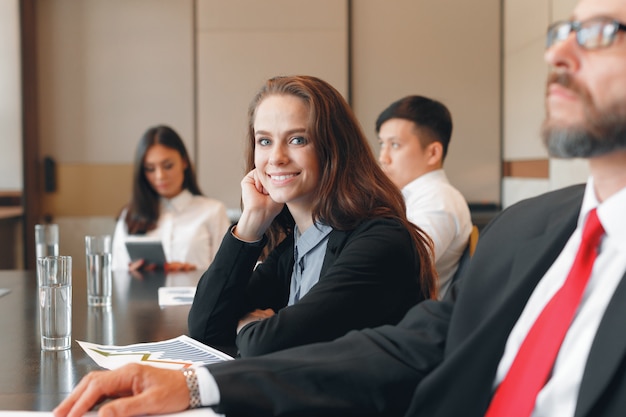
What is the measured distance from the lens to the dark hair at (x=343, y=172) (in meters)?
1.82

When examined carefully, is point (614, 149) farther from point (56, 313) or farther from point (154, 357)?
point (56, 313)

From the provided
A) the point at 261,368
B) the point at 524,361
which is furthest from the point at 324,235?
the point at 524,361

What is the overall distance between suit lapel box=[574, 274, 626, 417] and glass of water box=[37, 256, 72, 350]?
111 centimetres

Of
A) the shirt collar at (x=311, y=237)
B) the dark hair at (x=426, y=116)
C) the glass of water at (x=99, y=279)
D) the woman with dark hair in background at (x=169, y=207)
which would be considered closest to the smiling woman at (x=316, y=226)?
the shirt collar at (x=311, y=237)

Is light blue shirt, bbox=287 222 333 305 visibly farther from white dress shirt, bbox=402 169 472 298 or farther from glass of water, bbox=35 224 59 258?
glass of water, bbox=35 224 59 258

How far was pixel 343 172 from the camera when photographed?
1.86 m

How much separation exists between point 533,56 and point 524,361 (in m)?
3.58

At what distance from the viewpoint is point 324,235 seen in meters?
1.86

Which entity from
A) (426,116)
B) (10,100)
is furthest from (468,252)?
(10,100)

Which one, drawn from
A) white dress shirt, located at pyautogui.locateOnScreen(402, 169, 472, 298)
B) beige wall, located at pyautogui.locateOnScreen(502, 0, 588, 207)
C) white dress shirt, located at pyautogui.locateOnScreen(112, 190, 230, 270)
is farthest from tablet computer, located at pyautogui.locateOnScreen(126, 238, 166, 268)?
→ beige wall, located at pyautogui.locateOnScreen(502, 0, 588, 207)

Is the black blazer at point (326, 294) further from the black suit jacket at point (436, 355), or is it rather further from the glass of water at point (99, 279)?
the glass of water at point (99, 279)

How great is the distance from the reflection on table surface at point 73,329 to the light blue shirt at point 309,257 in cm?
31

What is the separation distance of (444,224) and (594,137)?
2.01m

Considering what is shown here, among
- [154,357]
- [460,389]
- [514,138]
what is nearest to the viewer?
[460,389]
